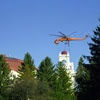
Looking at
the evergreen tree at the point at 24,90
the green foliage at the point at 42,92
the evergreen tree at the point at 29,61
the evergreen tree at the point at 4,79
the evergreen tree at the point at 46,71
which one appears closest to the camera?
the evergreen tree at the point at 24,90

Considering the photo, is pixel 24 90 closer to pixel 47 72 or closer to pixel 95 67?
pixel 47 72

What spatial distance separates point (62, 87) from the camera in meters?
50.0

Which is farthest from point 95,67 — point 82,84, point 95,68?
point 82,84

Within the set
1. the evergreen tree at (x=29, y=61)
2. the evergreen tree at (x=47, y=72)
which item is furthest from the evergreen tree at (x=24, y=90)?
the evergreen tree at (x=29, y=61)

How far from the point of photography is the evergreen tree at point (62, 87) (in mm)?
48662

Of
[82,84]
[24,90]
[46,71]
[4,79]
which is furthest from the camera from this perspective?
[46,71]

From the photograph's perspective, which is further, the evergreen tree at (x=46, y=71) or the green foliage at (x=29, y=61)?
the green foliage at (x=29, y=61)

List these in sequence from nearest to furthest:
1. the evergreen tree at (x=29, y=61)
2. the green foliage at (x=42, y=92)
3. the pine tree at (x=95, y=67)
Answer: the pine tree at (x=95, y=67) → the green foliage at (x=42, y=92) → the evergreen tree at (x=29, y=61)

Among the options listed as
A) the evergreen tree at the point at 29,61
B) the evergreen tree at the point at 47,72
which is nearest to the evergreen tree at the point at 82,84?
the evergreen tree at the point at 47,72

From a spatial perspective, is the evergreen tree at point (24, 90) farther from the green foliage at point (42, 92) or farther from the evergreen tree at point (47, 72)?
the evergreen tree at point (47, 72)

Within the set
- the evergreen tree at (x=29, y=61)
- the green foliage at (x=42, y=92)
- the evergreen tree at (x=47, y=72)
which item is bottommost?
the green foliage at (x=42, y=92)

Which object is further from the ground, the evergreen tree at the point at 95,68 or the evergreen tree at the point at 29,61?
the evergreen tree at the point at 29,61

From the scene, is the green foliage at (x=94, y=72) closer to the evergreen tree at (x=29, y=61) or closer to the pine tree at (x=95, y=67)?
the pine tree at (x=95, y=67)

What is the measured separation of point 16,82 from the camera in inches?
1754
